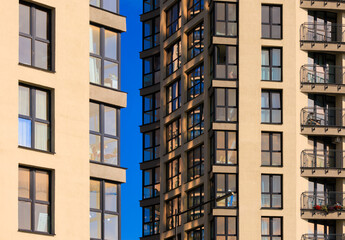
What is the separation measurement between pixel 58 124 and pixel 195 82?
3522 cm

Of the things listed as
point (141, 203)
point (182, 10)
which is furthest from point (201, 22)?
point (141, 203)

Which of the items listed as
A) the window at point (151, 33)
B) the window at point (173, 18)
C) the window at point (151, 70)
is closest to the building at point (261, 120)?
the window at point (173, 18)

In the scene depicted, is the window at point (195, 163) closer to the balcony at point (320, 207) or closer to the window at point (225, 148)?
the window at point (225, 148)

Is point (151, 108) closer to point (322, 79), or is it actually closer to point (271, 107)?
point (271, 107)

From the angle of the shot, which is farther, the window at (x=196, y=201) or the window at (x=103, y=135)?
the window at (x=196, y=201)

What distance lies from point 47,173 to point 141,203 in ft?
137

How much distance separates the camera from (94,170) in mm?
46312

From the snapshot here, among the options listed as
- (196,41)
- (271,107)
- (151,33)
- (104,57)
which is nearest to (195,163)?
(271,107)

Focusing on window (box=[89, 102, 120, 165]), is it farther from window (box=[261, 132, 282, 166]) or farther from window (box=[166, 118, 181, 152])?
window (box=[166, 118, 181, 152])

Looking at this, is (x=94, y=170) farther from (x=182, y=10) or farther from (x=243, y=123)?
(x=182, y=10)

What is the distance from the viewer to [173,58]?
3263 inches

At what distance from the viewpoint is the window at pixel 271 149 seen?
74938 millimetres

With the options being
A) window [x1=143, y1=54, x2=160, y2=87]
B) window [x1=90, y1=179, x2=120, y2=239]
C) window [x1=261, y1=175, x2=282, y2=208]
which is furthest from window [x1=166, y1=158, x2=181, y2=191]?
window [x1=90, y1=179, x2=120, y2=239]

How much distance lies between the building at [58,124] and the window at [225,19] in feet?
93.8
